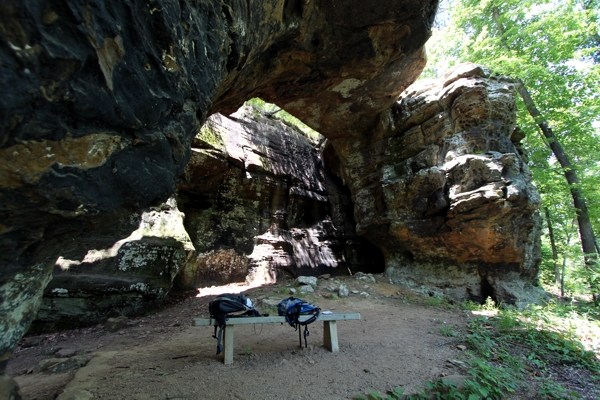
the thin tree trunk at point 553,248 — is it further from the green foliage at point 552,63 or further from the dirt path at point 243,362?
the dirt path at point 243,362

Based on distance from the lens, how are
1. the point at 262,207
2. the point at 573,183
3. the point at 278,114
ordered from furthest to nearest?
the point at 278,114 < the point at 262,207 < the point at 573,183

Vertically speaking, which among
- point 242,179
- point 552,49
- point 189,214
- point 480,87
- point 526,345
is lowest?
point 526,345

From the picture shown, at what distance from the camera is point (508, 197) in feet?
24.8

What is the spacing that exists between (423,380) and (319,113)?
7963 millimetres

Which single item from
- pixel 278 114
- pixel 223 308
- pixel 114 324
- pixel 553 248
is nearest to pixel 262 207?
pixel 278 114

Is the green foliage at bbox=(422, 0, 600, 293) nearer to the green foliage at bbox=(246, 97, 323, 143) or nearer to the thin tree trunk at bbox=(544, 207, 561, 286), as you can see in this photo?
the thin tree trunk at bbox=(544, 207, 561, 286)

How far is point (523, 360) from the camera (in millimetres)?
4098

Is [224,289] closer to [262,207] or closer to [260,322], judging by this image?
[262,207]

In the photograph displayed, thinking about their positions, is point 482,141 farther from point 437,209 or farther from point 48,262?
point 48,262

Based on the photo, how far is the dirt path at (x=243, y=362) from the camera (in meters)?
2.77

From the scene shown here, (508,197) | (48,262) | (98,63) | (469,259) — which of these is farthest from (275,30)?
(469,259)

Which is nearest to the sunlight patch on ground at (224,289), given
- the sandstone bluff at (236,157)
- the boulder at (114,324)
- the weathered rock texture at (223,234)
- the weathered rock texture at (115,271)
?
the weathered rock texture at (223,234)

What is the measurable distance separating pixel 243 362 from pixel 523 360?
4021mm

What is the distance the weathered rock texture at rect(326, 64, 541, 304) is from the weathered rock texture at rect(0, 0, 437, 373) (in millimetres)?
6984
